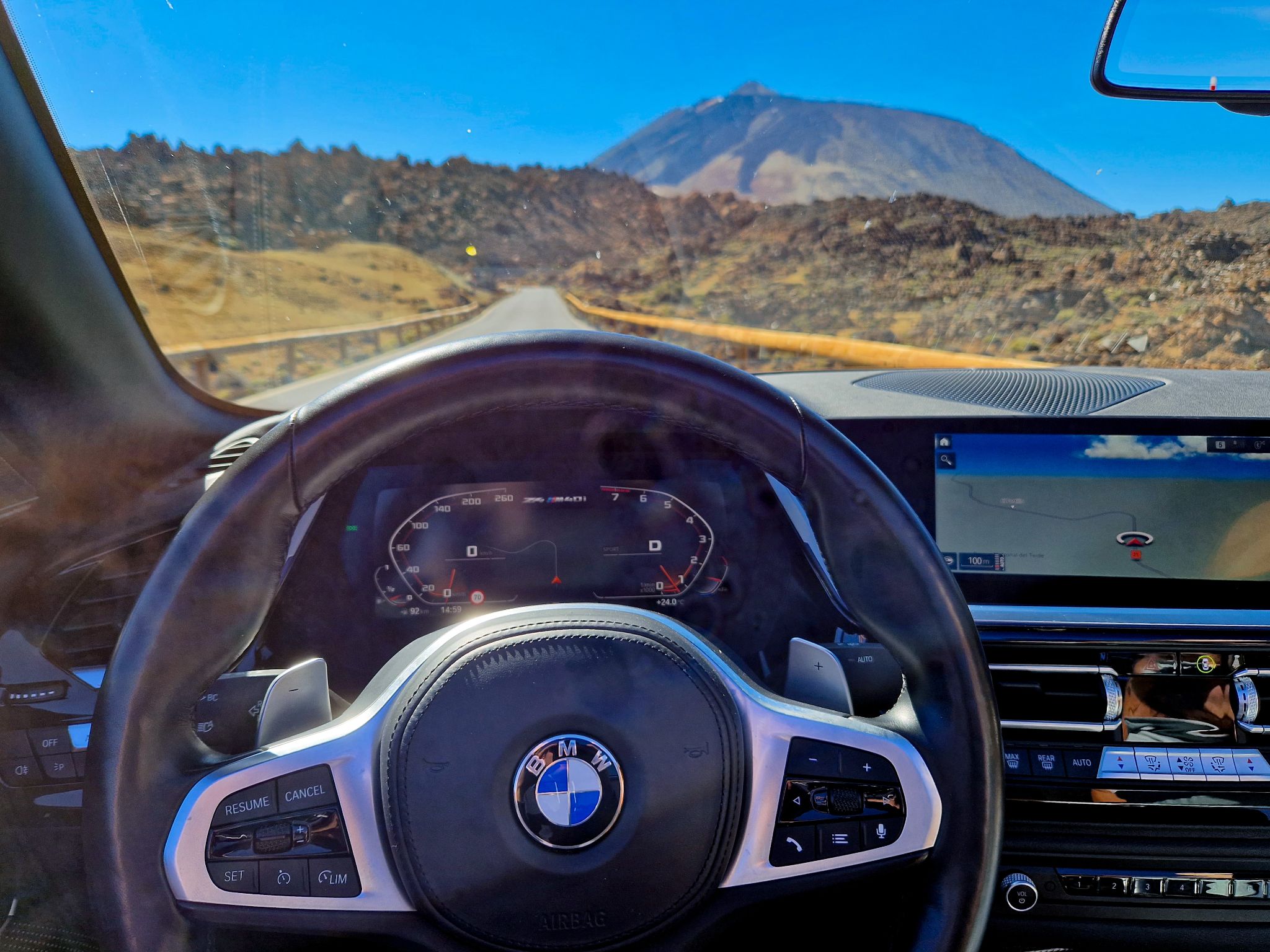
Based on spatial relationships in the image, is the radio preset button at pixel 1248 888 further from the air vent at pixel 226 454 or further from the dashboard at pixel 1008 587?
the air vent at pixel 226 454

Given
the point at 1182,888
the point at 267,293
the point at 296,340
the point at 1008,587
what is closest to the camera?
the point at 1182,888

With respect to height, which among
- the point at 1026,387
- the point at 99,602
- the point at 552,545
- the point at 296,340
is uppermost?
the point at 296,340

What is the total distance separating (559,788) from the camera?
1.20m

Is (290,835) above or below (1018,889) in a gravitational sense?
above

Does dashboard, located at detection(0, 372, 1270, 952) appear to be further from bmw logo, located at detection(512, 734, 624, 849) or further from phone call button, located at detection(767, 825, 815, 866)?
bmw logo, located at detection(512, 734, 624, 849)

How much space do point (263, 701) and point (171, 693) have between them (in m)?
0.21

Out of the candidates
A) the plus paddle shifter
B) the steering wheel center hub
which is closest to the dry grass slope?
the steering wheel center hub

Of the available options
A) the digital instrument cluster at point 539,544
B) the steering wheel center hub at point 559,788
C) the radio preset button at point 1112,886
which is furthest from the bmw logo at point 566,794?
the radio preset button at point 1112,886

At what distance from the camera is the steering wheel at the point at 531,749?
3.92 ft

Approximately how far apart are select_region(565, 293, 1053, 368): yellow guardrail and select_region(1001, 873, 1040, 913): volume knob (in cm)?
164

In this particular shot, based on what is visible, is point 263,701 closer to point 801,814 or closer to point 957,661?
point 801,814

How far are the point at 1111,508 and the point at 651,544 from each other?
51.4 inches

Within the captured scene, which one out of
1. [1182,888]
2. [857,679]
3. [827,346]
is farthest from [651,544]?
[827,346]

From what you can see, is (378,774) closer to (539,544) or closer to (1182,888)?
(539,544)
